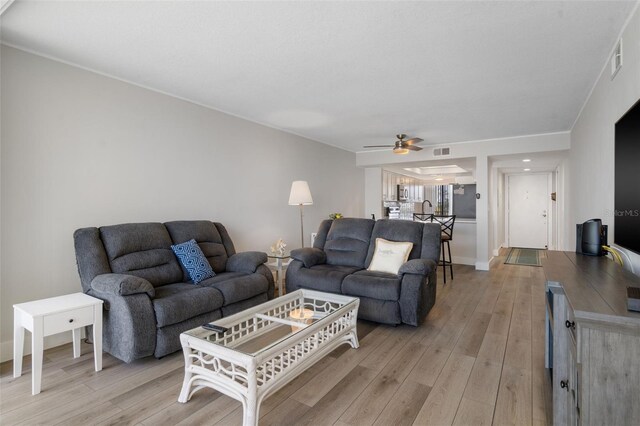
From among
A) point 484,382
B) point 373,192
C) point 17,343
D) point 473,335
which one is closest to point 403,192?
point 373,192

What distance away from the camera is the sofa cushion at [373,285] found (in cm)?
311

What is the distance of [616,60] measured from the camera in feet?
7.76

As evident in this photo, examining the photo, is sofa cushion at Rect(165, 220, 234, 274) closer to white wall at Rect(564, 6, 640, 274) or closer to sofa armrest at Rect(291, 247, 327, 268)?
sofa armrest at Rect(291, 247, 327, 268)

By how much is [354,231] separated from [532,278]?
3.16m

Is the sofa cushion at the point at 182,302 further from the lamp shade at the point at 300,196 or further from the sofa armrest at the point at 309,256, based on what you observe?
the lamp shade at the point at 300,196

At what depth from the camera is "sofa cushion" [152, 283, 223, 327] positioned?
8.23 feet

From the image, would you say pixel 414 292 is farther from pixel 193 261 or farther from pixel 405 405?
pixel 193 261

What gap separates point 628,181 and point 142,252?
140 inches

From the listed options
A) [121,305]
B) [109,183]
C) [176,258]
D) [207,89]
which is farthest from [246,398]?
[207,89]

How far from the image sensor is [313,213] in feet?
19.7

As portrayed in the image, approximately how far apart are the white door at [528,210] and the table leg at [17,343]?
9.51 metres

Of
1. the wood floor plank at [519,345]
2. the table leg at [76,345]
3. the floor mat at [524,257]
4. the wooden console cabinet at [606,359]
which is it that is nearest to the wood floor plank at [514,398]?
the wood floor plank at [519,345]

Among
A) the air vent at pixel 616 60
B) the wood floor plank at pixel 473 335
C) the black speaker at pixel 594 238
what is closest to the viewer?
the air vent at pixel 616 60

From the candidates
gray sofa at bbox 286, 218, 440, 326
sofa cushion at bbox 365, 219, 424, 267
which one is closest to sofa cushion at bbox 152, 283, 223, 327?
gray sofa at bbox 286, 218, 440, 326
